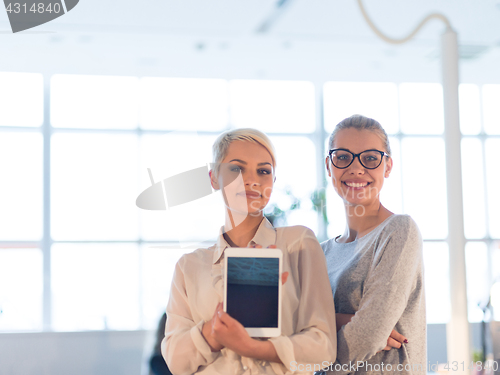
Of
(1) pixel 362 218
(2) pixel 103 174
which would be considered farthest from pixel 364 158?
(2) pixel 103 174

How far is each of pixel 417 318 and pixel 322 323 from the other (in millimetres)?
315

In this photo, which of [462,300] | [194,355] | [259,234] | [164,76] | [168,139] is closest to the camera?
[194,355]

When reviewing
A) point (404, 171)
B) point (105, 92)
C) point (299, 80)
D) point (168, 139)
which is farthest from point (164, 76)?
point (168, 139)

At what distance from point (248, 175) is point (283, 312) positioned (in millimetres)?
280

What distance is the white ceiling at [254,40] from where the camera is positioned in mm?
3576

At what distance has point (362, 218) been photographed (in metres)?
1.26

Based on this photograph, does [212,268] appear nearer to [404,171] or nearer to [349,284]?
[349,284]

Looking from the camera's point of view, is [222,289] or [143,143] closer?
[222,289]

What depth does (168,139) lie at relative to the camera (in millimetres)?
1864

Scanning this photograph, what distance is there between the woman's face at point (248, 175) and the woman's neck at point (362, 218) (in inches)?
12.6

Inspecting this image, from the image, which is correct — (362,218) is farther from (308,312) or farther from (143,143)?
(143,143)

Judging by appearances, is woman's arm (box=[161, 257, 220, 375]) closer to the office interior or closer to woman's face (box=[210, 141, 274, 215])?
woman's face (box=[210, 141, 274, 215])

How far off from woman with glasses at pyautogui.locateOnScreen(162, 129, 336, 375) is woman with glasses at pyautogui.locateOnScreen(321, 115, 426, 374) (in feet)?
0.34

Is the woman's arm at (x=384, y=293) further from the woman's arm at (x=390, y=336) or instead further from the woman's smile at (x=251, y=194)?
the woman's smile at (x=251, y=194)
